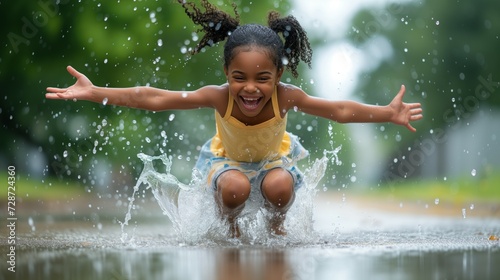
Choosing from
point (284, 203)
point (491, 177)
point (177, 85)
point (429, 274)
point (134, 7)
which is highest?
point (134, 7)

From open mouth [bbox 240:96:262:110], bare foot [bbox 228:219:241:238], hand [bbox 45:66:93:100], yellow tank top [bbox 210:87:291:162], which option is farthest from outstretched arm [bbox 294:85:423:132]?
hand [bbox 45:66:93:100]

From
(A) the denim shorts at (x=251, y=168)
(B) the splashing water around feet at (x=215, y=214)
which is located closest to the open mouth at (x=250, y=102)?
(A) the denim shorts at (x=251, y=168)

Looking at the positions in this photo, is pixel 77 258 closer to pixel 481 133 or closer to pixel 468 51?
pixel 468 51

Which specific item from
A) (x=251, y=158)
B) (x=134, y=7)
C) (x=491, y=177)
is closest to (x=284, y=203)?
(x=251, y=158)

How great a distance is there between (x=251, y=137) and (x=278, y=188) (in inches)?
16.7

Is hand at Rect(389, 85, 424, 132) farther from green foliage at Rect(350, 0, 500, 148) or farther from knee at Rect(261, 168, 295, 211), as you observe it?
green foliage at Rect(350, 0, 500, 148)

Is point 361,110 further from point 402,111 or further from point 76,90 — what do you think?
point 76,90

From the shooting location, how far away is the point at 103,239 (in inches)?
254

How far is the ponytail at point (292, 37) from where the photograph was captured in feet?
21.1

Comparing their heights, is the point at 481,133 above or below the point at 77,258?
above

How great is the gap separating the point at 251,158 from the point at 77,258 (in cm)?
192

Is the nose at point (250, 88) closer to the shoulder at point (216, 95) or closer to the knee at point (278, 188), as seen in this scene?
the shoulder at point (216, 95)

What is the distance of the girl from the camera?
5852mm

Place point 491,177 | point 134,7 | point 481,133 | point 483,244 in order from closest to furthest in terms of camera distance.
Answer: point 483,244, point 134,7, point 491,177, point 481,133
